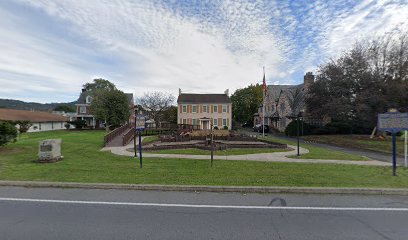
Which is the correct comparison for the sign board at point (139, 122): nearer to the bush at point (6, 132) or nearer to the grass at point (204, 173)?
the grass at point (204, 173)

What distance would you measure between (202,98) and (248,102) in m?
17.6

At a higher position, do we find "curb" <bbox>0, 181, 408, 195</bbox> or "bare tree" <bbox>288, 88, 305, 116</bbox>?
"bare tree" <bbox>288, 88, 305, 116</bbox>

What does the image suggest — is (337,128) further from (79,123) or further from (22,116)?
(22,116)

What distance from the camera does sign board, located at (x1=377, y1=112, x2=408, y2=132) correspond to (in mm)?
8891

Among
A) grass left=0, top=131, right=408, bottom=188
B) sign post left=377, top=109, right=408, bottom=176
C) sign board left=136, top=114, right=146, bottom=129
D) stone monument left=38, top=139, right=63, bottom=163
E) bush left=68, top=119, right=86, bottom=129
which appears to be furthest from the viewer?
bush left=68, top=119, right=86, bottom=129

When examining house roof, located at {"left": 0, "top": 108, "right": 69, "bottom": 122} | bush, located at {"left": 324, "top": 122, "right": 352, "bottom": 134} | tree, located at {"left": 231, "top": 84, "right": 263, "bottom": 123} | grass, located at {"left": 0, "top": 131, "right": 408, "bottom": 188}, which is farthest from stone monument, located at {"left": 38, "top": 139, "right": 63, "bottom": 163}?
tree, located at {"left": 231, "top": 84, "right": 263, "bottom": 123}

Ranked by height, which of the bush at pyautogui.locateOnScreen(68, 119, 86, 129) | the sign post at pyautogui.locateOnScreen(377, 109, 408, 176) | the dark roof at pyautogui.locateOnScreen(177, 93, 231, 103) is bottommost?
the bush at pyautogui.locateOnScreen(68, 119, 86, 129)

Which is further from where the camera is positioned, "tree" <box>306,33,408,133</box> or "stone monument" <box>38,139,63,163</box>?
"tree" <box>306,33,408,133</box>

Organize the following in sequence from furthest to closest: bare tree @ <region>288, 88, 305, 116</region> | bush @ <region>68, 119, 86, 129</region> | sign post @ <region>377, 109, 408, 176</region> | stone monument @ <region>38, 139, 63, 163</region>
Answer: bush @ <region>68, 119, 86, 129</region> < bare tree @ <region>288, 88, 305, 116</region> < stone monument @ <region>38, 139, 63, 163</region> < sign post @ <region>377, 109, 408, 176</region>

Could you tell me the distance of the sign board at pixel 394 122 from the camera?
889 centimetres

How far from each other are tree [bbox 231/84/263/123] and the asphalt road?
182 feet

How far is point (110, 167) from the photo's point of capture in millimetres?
9312

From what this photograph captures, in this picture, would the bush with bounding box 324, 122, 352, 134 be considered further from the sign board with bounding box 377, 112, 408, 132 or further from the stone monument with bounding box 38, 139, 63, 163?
the stone monument with bounding box 38, 139, 63, 163

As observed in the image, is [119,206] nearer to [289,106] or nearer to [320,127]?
[320,127]
